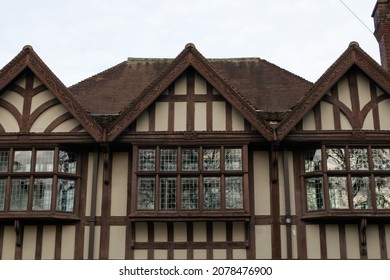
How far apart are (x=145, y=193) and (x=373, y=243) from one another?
537cm

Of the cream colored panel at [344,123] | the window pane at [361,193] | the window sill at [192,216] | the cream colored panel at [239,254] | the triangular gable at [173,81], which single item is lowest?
the cream colored panel at [239,254]

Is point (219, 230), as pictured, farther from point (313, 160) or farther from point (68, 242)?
point (68, 242)

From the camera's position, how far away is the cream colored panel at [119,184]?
13.3 meters

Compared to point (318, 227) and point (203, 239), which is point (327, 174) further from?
point (203, 239)

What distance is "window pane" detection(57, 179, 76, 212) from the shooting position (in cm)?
1309

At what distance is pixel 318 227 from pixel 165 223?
11.7 feet

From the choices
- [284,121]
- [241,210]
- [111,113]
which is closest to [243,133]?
[284,121]

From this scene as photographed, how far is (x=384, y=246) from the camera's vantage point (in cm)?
1273

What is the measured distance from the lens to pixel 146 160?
1334 cm

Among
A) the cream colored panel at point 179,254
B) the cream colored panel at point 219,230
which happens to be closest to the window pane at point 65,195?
the cream colored panel at point 179,254

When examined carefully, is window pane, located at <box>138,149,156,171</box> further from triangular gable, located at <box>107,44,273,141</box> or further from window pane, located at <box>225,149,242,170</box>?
window pane, located at <box>225,149,242,170</box>

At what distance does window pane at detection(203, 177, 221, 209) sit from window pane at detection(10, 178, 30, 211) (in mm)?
4162

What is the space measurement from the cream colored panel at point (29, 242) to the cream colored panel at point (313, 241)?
635 centimetres

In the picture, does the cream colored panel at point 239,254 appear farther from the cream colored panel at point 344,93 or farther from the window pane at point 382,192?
the cream colored panel at point 344,93
